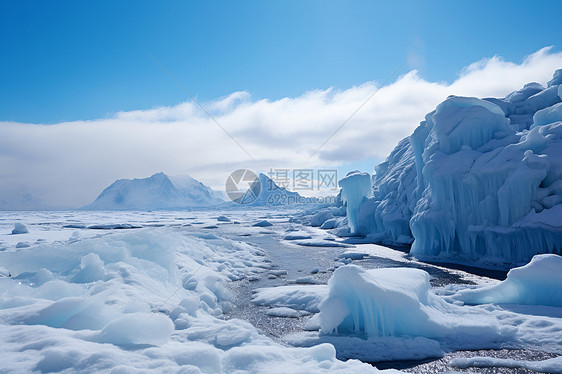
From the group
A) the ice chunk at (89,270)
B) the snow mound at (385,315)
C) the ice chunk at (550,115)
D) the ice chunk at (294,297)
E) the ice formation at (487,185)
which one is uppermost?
the ice chunk at (550,115)

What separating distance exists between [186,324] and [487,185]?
50.1 ft

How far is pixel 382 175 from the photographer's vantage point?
34875mm

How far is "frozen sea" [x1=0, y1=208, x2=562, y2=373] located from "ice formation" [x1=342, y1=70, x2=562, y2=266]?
9.82ft

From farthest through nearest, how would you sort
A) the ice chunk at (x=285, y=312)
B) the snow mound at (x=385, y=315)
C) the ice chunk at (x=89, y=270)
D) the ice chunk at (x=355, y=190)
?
the ice chunk at (x=355, y=190), the ice chunk at (x=285, y=312), the ice chunk at (x=89, y=270), the snow mound at (x=385, y=315)

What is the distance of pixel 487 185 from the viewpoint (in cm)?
1576

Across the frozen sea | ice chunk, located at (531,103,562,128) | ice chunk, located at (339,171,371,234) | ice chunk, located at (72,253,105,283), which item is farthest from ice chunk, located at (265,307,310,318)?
ice chunk, located at (339,171,371,234)

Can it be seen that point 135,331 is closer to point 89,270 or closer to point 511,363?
point 89,270

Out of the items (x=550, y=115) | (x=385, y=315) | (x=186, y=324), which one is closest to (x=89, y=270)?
(x=186, y=324)

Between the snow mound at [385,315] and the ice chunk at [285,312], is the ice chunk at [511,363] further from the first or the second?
the ice chunk at [285,312]

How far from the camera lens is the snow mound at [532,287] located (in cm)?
811

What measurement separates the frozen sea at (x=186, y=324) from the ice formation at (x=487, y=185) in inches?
118

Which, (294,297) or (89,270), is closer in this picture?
(89,270)

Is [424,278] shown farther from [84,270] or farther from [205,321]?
[84,270]

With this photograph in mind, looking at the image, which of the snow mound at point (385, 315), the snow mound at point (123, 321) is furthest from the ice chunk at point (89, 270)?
the snow mound at point (385, 315)
